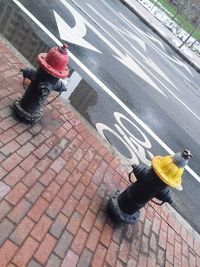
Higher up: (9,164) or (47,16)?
(9,164)

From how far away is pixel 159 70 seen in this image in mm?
13188

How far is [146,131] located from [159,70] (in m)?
5.66

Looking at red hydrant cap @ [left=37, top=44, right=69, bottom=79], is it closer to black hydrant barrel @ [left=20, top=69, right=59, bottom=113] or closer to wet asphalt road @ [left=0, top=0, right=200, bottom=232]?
black hydrant barrel @ [left=20, top=69, right=59, bottom=113]

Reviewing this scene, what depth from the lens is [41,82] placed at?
4715 mm

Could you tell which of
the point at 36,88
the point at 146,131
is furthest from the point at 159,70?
the point at 36,88

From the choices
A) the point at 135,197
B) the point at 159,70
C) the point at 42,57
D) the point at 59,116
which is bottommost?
the point at 159,70

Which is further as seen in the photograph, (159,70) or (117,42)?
(159,70)

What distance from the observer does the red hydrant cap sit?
180 inches

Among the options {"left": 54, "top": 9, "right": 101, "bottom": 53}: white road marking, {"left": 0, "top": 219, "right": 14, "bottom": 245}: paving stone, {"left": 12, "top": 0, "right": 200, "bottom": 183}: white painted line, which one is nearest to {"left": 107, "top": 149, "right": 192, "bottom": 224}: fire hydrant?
{"left": 0, "top": 219, "right": 14, "bottom": 245}: paving stone

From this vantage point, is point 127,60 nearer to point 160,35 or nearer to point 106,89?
point 106,89

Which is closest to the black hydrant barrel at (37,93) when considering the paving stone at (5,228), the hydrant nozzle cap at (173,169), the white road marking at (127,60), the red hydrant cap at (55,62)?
the red hydrant cap at (55,62)

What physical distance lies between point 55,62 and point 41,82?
298 millimetres

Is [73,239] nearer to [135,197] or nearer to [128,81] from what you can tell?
[135,197]

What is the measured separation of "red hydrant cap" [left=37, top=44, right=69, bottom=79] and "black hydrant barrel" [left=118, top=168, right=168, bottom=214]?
150 centimetres
